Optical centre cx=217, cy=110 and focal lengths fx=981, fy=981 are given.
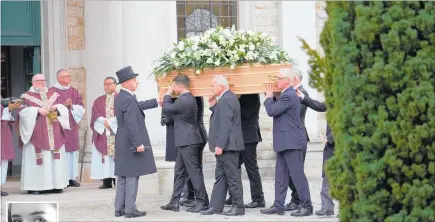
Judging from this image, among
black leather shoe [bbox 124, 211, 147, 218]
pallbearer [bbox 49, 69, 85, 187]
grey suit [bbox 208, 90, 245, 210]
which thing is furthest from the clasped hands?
grey suit [bbox 208, 90, 245, 210]

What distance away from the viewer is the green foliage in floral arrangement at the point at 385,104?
5.69 m

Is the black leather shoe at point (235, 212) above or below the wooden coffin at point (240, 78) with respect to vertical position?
below

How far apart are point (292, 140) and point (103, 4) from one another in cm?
499

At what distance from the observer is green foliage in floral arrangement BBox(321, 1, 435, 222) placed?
5.69m

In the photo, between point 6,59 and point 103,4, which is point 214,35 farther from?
point 6,59

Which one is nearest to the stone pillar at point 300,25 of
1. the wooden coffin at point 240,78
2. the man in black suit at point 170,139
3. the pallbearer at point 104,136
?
the pallbearer at point 104,136

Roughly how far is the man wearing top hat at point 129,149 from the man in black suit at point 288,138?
1442 mm

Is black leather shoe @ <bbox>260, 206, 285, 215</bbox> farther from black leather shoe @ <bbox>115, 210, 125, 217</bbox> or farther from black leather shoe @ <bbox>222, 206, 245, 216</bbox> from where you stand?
black leather shoe @ <bbox>115, 210, 125, 217</bbox>

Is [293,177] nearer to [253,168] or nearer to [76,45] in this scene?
[253,168]

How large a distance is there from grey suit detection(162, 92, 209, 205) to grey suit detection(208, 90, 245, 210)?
0.27 metres

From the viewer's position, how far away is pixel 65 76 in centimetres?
1422

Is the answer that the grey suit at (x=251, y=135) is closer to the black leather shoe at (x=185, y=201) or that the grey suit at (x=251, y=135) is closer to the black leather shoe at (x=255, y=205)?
the black leather shoe at (x=255, y=205)

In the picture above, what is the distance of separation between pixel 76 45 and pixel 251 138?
187 inches

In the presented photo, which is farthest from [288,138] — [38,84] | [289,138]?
[38,84]
